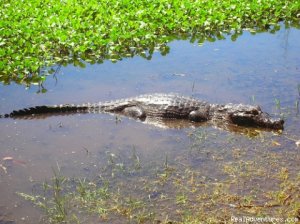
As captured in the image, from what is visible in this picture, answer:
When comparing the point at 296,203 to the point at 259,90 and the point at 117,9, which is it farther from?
the point at 117,9

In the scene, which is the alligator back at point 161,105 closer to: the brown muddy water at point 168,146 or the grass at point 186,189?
the brown muddy water at point 168,146

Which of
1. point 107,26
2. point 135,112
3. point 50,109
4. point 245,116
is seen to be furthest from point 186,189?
point 107,26

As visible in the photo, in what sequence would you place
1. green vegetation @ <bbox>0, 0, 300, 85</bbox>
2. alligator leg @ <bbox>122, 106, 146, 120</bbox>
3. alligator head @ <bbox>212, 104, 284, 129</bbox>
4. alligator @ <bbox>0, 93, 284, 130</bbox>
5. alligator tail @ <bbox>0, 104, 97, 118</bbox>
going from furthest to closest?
green vegetation @ <bbox>0, 0, 300, 85</bbox>
alligator leg @ <bbox>122, 106, 146, 120</bbox>
alligator tail @ <bbox>0, 104, 97, 118</bbox>
alligator @ <bbox>0, 93, 284, 130</bbox>
alligator head @ <bbox>212, 104, 284, 129</bbox>

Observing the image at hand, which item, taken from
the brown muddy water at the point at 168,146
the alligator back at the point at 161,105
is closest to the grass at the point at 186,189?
the brown muddy water at the point at 168,146

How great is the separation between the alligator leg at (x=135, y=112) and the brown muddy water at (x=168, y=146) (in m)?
0.23

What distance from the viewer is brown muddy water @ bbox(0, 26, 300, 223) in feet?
15.2

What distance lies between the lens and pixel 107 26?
10500mm

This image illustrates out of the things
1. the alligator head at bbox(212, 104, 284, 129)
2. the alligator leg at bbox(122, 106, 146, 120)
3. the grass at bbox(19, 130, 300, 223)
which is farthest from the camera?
the alligator leg at bbox(122, 106, 146, 120)

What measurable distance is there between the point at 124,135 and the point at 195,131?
3.62 ft

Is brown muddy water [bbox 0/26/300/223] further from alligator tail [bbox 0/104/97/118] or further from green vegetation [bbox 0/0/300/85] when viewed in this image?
green vegetation [bbox 0/0/300/85]

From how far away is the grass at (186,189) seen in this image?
4.46 meters

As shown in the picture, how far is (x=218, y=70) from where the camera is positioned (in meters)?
8.86

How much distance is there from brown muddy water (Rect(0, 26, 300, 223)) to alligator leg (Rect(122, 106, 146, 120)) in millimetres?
229

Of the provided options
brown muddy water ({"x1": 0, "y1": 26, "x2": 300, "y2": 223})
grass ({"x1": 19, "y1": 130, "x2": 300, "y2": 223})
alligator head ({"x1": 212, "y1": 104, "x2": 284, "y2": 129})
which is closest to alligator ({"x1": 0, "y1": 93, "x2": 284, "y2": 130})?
alligator head ({"x1": 212, "y1": 104, "x2": 284, "y2": 129})
